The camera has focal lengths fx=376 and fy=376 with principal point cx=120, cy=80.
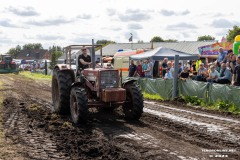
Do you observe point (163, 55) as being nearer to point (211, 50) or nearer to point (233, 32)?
point (211, 50)

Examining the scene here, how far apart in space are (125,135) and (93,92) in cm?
239

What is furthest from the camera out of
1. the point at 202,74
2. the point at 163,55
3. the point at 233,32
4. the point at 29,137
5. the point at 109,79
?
the point at 233,32

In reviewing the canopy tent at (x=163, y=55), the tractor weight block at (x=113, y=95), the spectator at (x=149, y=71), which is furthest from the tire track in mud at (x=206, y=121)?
the spectator at (x=149, y=71)

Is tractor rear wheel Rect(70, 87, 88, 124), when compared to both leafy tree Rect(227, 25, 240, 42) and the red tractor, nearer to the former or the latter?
the red tractor

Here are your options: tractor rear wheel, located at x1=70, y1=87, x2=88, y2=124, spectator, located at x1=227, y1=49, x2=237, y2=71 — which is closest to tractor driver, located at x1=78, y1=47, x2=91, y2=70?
tractor rear wheel, located at x1=70, y1=87, x2=88, y2=124

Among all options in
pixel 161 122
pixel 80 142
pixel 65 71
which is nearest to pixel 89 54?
pixel 65 71

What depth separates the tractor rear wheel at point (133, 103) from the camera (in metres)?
9.44

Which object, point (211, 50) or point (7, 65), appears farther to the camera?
point (7, 65)

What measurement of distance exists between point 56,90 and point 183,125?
435cm

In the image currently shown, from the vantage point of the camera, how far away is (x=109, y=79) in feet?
31.5

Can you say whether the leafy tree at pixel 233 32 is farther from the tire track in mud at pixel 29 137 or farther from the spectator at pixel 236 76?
the tire track in mud at pixel 29 137

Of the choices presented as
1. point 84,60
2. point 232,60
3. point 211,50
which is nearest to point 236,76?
point 232,60

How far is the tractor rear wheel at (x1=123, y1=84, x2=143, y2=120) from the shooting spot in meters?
9.44

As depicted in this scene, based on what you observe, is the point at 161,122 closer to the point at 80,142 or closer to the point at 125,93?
the point at 125,93
